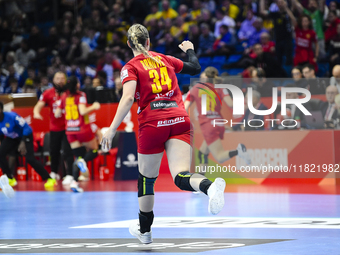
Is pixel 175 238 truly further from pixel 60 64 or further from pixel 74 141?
pixel 60 64

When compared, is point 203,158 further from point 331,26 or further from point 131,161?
point 331,26

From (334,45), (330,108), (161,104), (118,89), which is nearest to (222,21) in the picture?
(334,45)

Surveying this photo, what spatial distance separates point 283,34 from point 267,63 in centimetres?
115

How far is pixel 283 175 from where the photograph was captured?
10.4m

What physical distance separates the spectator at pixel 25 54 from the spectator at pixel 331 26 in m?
10.6

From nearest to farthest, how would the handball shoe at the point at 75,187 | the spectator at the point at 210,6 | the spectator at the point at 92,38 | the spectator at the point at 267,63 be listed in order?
the handball shoe at the point at 75,187
the spectator at the point at 267,63
the spectator at the point at 210,6
the spectator at the point at 92,38

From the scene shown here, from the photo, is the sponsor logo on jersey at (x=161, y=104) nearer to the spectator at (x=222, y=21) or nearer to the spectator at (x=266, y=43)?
the spectator at (x=266, y=43)

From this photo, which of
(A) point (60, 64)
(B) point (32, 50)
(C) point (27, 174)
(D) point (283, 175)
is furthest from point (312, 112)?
(B) point (32, 50)

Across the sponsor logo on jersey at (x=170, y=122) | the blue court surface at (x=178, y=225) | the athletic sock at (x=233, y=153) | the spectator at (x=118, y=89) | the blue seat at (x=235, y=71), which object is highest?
the blue seat at (x=235, y=71)

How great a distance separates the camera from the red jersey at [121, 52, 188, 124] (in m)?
4.69

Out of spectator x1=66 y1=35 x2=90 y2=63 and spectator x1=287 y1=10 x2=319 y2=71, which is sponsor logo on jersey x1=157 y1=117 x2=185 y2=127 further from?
spectator x1=66 y1=35 x2=90 y2=63

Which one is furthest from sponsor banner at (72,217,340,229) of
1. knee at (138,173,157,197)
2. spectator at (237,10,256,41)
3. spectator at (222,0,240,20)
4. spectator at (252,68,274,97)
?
→ spectator at (222,0,240,20)

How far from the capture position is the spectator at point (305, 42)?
13.4 m

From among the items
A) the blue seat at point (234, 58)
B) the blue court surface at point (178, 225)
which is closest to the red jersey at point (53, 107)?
the blue court surface at point (178, 225)
